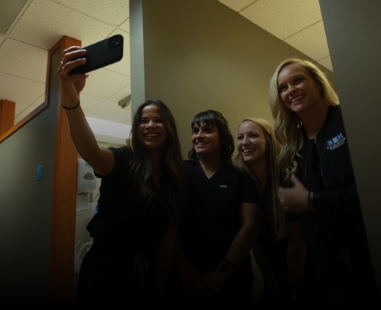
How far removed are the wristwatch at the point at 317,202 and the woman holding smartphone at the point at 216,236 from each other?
0.33 meters

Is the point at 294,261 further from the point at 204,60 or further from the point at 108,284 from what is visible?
the point at 204,60

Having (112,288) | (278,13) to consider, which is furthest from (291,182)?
(278,13)

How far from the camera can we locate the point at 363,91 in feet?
2.16

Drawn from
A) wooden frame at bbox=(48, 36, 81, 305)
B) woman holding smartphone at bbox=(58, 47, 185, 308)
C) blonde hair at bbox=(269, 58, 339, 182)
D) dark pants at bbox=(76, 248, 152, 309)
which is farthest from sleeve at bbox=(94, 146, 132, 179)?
wooden frame at bbox=(48, 36, 81, 305)

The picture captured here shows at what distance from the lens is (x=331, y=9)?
0.74 m

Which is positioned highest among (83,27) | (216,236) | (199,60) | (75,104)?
(83,27)

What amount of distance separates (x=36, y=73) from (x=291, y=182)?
107 inches

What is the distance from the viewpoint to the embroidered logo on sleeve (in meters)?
0.92

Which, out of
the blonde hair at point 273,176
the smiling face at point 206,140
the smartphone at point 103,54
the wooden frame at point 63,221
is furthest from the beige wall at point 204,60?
the wooden frame at point 63,221

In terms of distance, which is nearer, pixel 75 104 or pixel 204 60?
pixel 75 104

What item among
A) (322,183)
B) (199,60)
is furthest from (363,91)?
(199,60)

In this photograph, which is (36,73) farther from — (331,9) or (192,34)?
(331,9)

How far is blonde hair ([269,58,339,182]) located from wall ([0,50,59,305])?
62.9 inches

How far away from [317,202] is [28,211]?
2.13 m
